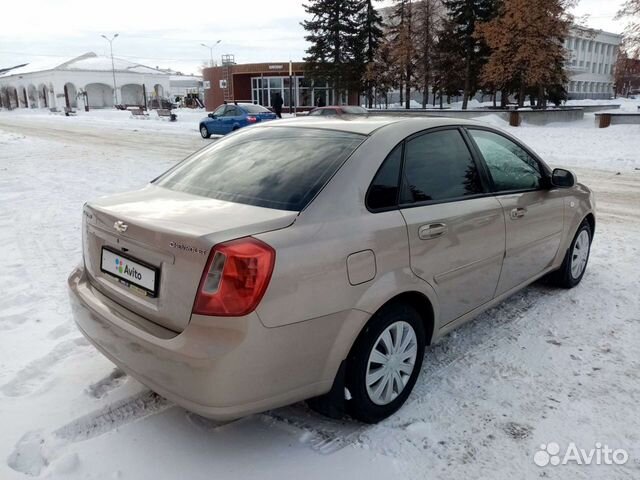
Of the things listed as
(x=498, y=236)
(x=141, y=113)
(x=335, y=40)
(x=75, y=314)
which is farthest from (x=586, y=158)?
(x=141, y=113)

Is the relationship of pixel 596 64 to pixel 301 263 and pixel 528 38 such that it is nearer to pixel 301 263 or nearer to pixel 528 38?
pixel 528 38

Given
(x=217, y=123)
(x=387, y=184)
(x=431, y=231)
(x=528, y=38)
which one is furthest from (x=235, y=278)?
(x=528, y=38)

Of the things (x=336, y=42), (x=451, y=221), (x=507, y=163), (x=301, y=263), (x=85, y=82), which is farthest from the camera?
(x=85, y=82)

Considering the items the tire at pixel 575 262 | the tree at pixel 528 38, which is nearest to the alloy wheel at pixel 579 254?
the tire at pixel 575 262

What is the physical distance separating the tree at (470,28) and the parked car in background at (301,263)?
3374cm

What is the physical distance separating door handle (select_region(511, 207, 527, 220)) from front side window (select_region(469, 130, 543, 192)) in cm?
16

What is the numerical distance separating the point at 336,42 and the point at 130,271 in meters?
40.5

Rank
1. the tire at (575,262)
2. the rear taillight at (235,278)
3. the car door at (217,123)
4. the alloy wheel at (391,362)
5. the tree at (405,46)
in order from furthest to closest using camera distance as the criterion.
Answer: the tree at (405,46)
the car door at (217,123)
the tire at (575,262)
the alloy wheel at (391,362)
the rear taillight at (235,278)

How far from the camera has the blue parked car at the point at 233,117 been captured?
2367 cm

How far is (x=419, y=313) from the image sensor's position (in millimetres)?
3189

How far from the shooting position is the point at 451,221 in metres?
3.24

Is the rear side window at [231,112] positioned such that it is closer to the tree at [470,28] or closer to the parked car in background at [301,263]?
the tree at [470,28]

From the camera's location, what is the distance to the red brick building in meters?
49.9

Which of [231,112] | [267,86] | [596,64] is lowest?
[231,112]
